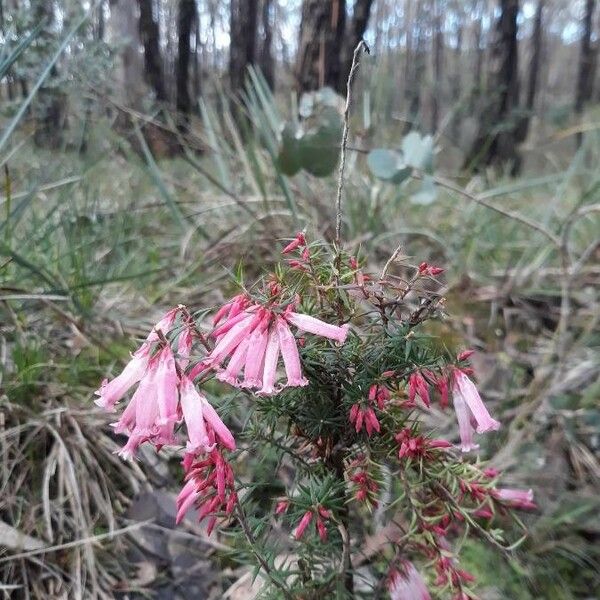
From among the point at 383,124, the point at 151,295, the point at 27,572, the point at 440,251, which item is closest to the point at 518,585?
the point at 27,572

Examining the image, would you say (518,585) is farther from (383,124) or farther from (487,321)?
(383,124)

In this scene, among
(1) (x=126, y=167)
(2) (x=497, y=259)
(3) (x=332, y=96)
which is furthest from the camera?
(1) (x=126, y=167)

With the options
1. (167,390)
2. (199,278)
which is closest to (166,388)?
(167,390)

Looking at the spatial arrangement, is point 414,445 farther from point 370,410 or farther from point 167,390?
point 167,390

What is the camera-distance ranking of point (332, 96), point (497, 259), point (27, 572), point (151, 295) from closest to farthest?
1. point (27, 572)
2. point (151, 295)
3. point (332, 96)
4. point (497, 259)

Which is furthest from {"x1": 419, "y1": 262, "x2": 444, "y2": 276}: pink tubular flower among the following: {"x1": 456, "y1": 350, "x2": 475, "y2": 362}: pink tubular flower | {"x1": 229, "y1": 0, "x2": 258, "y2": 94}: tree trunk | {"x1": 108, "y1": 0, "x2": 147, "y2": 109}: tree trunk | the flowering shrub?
{"x1": 229, "y1": 0, "x2": 258, "y2": 94}: tree trunk

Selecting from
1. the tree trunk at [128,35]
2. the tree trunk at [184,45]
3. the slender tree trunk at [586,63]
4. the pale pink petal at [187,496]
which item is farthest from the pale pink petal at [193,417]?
the slender tree trunk at [586,63]

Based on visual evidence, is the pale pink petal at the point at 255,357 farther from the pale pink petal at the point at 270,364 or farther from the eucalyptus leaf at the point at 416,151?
the eucalyptus leaf at the point at 416,151
